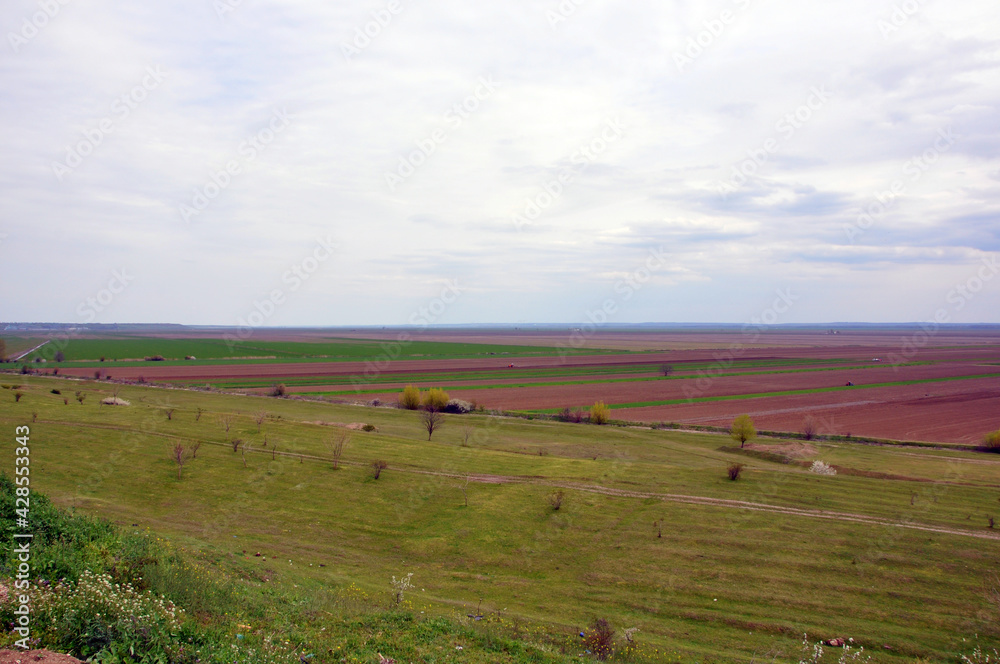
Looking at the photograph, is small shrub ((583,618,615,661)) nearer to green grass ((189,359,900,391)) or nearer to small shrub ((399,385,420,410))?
small shrub ((399,385,420,410))

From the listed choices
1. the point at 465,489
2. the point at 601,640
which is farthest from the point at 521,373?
the point at 601,640

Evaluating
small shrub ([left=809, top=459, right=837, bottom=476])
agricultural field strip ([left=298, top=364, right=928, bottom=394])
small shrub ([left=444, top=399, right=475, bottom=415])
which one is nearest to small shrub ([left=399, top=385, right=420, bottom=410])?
small shrub ([left=444, top=399, right=475, bottom=415])

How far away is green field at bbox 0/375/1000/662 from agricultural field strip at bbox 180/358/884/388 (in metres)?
47.7

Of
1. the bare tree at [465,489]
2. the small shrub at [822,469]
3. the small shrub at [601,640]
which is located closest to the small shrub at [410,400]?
the bare tree at [465,489]

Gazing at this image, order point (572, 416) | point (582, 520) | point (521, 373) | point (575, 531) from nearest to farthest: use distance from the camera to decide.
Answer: point (575, 531), point (582, 520), point (572, 416), point (521, 373)

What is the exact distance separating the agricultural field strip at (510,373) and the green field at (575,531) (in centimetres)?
4770

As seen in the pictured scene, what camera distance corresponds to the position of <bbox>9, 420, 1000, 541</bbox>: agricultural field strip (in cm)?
2303

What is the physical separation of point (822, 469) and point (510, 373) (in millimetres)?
71142

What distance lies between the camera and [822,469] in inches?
1385

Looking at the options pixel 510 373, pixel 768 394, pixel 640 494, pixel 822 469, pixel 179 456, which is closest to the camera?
pixel 179 456

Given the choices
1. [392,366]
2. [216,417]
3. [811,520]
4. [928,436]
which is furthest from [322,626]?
[392,366]

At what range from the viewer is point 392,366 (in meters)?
118

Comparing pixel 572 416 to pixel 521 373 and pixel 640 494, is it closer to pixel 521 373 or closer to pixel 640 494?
pixel 640 494

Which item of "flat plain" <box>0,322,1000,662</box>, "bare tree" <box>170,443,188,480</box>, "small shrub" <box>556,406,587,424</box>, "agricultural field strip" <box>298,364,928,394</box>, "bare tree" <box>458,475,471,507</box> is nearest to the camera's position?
"flat plain" <box>0,322,1000,662</box>
